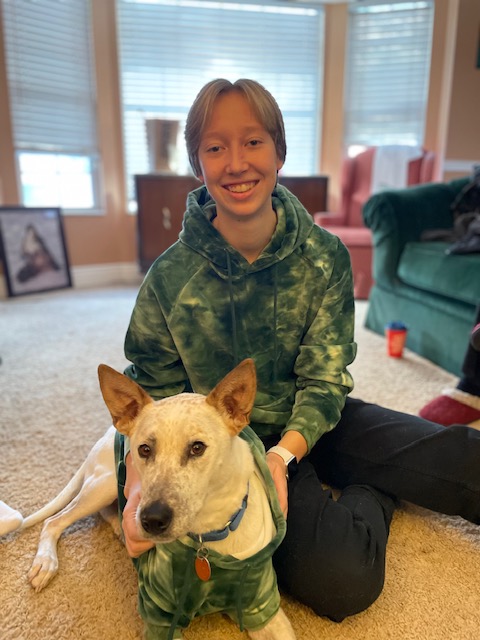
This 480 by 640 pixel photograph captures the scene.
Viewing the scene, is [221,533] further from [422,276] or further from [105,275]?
[105,275]

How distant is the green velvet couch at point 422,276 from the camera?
84.5 inches

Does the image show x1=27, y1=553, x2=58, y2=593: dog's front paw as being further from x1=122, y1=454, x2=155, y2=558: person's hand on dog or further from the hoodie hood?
the hoodie hood

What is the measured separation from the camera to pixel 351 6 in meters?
4.61

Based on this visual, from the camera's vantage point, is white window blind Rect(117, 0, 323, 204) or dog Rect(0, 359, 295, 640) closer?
dog Rect(0, 359, 295, 640)

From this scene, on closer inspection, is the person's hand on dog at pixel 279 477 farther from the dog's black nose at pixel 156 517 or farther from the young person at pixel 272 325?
the dog's black nose at pixel 156 517

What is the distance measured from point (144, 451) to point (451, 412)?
1.27m

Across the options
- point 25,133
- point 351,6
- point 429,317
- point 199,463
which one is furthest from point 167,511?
point 351,6

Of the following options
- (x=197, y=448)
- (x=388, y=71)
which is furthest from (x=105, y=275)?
(x=197, y=448)

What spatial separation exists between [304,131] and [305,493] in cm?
455

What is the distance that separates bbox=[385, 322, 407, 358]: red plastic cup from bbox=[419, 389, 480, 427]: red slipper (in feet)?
2.36

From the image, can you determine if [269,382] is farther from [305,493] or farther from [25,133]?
[25,133]

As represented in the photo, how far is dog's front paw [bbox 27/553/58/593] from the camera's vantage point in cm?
104

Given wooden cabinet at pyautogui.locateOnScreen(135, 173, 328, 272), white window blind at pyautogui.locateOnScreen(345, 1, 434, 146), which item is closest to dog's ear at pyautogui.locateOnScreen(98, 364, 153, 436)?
wooden cabinet at pyautogui.locateOnScreen(135, 173, 328, 272)

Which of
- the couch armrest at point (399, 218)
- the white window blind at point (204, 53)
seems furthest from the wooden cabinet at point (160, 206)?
the couch armrest at point (399, 218)
